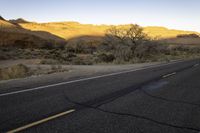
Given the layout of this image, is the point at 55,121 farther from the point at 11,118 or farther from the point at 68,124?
the point at 11,118

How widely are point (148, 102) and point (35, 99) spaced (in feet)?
11.3

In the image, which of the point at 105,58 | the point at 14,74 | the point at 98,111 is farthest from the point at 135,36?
the point at 98,111

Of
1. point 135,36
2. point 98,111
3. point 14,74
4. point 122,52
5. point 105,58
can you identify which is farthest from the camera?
point 135,36

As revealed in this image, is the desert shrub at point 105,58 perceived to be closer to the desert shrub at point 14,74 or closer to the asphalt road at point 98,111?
the desert shrub at point 14,74

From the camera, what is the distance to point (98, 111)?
7.28 m

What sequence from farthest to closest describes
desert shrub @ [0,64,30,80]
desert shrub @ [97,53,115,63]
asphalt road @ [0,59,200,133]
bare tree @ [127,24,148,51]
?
bare tree @ [127,24,148,51]
desert shrub @ [97,53,115,63]
desert shrub @ [0,64,30,80]
asphalt road @ [0,59,200,133]

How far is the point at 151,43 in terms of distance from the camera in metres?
42.1

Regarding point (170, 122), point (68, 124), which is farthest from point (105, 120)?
point (170, 122)

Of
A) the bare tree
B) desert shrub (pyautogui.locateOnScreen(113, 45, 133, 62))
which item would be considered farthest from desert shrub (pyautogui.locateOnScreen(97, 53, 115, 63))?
the bare tree

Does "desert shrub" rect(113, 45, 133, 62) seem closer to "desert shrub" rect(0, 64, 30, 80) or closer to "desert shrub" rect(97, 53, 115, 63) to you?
"desert shrub" rect(97, 53, 115, 63)

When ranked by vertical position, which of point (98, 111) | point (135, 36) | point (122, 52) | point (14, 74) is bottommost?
point (122, 52)

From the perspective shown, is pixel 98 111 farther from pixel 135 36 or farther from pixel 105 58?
pixel 135 36

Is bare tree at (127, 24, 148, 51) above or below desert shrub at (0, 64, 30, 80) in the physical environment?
above

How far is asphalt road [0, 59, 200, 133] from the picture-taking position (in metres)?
5.92
